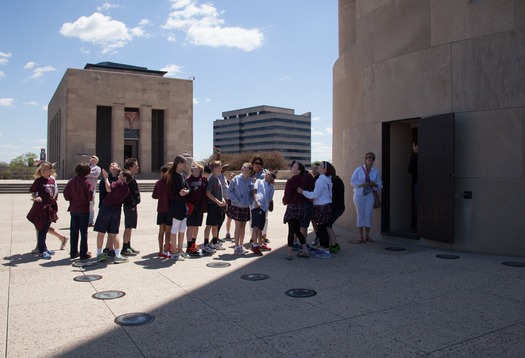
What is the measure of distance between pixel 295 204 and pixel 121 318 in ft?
13.0

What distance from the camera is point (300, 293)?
Answer: 5676 millimetres

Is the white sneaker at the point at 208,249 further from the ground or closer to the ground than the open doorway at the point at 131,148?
closer to the ground

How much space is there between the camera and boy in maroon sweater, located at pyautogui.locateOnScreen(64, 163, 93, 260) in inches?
304

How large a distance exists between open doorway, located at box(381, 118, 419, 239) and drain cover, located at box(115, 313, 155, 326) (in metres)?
6.60

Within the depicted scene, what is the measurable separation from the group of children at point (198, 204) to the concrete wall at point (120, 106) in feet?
131

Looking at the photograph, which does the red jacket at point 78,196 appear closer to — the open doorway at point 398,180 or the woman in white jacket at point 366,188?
the woman in white jacket at point 366,188

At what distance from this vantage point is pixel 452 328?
443cm

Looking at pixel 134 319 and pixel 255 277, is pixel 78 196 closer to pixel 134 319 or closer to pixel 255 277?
pixel 255 277

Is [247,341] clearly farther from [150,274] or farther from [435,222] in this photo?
[435,222]

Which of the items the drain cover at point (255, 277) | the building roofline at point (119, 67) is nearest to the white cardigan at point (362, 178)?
the drain cover at point (255, 277)

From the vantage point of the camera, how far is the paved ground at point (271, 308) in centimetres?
398

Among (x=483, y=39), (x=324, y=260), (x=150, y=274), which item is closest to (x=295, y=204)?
(x=324, y=260)

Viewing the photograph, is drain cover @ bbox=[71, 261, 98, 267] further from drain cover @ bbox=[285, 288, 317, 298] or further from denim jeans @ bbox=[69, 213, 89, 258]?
drain cover @ bbox=[285, 288, 317, 298]

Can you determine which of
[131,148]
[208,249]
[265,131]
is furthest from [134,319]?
[265,131]
